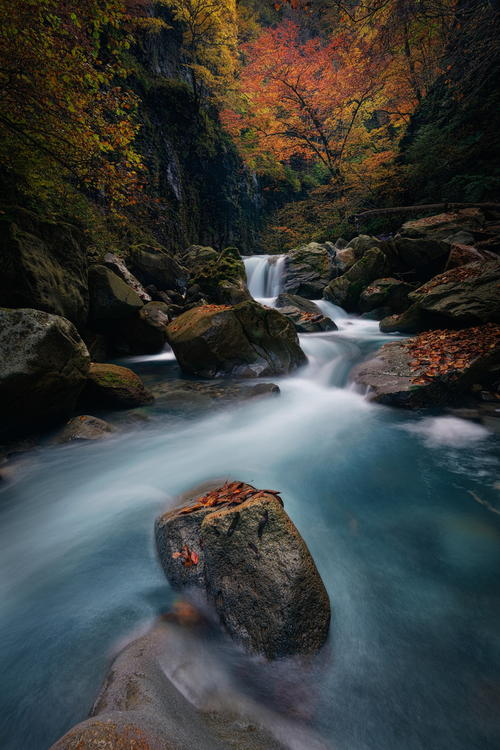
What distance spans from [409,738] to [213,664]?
106 centimetres

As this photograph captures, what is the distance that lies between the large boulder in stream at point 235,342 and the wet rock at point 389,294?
5.22m

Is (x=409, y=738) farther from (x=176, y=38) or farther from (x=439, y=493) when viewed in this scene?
(x=176, y=38)

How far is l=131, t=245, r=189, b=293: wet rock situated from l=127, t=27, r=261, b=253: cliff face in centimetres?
443

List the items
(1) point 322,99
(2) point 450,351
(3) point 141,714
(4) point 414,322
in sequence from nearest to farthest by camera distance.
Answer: (3) point 141,714 → (2) point 450,351 → (4) point 414,322 → (1) point 322,99

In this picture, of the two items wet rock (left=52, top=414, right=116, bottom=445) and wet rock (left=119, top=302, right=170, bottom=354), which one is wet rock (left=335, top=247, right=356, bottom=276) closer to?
wet rock (left=119, top=302, right=170, bottom=354)

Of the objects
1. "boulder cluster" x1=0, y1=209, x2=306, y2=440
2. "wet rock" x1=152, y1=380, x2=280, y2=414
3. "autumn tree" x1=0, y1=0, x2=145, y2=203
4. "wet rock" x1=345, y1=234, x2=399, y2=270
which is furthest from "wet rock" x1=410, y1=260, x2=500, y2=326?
"autumn tree" x1=0, y1=0, x2=145, y2=203

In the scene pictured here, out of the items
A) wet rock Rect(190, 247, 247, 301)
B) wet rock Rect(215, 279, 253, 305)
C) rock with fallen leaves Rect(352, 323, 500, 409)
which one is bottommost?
rock with fallen leaves Rect(352, 323, 500, 409)

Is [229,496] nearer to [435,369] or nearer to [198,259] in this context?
[435,369]

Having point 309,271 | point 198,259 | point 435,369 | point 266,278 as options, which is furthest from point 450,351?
point 198,259

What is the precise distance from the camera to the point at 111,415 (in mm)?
5453

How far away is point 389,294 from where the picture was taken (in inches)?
429

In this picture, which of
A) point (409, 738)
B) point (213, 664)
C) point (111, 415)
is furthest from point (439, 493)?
point (111, 415)

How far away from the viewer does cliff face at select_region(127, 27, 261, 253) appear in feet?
51.1

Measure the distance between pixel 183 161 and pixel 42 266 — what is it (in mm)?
16467
